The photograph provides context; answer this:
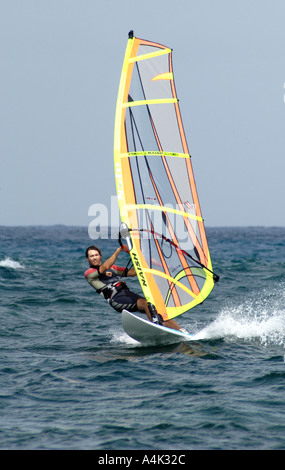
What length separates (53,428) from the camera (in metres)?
5.95

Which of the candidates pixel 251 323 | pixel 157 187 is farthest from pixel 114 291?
pixel 251 323

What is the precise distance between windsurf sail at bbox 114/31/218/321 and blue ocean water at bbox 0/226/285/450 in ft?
3.33

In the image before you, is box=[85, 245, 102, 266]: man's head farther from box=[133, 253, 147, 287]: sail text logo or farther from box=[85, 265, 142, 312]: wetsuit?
box=[133, 253, 147, 287]: sail text logo

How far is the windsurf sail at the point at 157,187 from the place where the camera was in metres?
8.95

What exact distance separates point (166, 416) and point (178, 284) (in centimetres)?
344

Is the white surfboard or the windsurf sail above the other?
the windsurf sail

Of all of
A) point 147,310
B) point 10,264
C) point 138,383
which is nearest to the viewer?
point 138,383

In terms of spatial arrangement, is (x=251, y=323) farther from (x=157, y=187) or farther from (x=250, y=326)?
(x=157, y=187)

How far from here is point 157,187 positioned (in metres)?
9.22

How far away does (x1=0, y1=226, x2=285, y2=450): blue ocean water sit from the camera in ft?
19.0

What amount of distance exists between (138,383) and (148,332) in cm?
171

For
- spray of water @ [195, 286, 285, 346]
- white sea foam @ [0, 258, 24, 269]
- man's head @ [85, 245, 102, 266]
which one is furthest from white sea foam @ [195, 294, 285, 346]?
white sea foam @ [0, 258, 24, 269]
